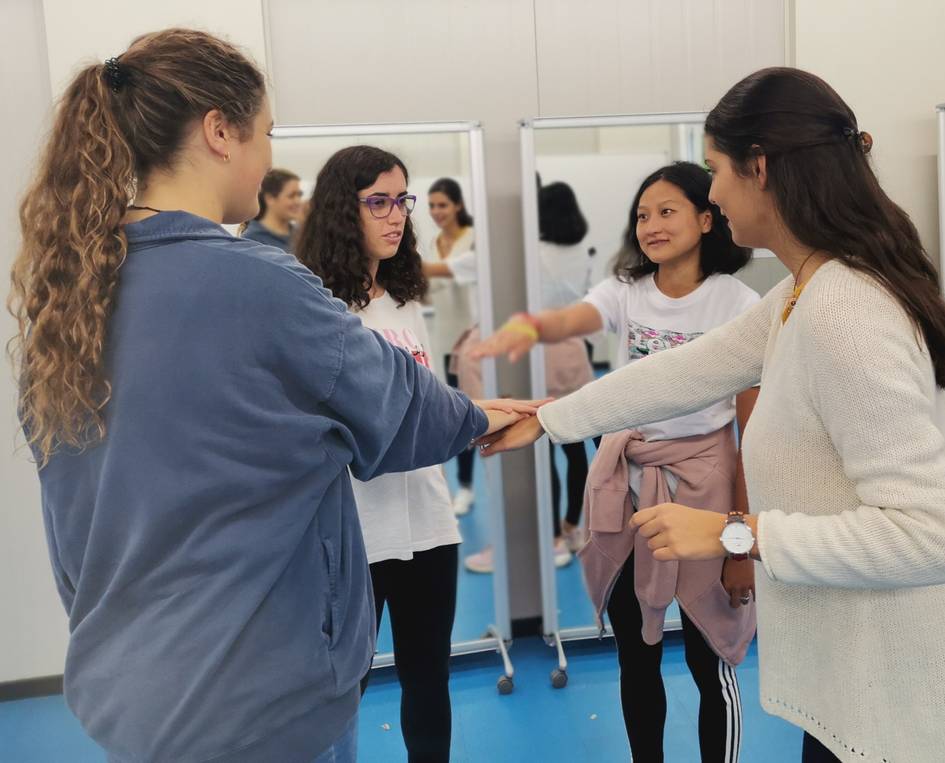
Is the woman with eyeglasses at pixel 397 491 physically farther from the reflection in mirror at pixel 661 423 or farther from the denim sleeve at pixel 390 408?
the denim sleeve at pixel 390 408

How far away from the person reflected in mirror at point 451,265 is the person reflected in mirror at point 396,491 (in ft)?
3.33

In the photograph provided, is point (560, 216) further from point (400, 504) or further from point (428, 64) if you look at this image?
point (400, 504)

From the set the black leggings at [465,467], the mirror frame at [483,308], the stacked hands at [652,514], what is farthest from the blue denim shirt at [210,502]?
the black leggings at [465,467]

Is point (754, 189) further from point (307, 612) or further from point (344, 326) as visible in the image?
point (307, 612)

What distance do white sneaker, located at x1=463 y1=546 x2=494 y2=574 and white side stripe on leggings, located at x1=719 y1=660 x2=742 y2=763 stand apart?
137cm

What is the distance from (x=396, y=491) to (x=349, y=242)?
59cm

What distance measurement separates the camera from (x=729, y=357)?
1.63 meters

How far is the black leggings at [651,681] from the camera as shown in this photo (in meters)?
2.07

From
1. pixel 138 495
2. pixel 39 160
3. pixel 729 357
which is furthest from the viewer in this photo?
pixel 729 357

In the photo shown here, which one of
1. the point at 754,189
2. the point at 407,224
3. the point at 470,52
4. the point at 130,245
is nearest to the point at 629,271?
the point at 407,224

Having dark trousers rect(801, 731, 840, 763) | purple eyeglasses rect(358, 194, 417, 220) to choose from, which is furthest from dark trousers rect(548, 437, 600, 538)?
dark trousers rect(801, 731, 840, 763)

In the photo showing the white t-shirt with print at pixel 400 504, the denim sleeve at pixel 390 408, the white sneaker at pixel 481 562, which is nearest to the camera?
the denim sleeve at pixel 390 408

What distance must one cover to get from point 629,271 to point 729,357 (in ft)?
2.34

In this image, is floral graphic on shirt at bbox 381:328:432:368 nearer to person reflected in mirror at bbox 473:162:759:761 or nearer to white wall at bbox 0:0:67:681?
person reflected in mirror at bbox 473:162:759:761
